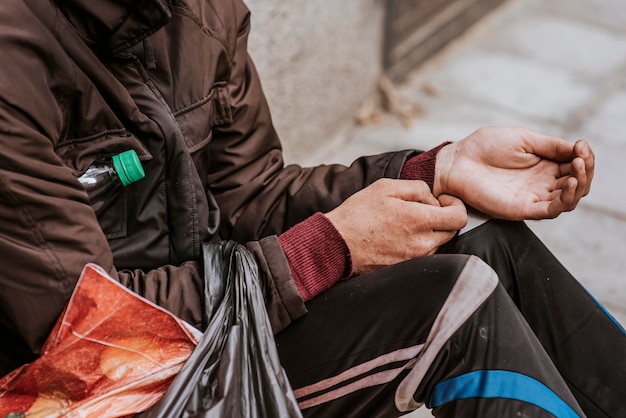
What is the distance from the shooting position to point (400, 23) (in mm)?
4242

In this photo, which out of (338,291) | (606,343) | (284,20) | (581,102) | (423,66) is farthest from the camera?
(423,66)

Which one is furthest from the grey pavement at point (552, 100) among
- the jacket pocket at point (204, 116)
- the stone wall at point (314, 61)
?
the jacket pocket at point (204, 116)

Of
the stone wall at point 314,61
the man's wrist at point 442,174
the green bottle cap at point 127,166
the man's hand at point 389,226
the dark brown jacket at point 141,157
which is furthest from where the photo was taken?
the stone wall at point 314,61

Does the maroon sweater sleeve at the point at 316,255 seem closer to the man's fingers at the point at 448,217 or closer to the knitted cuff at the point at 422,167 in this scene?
the man's fingers at the point at 448,217

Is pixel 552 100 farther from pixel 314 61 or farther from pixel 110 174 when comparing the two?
pixel 110 174

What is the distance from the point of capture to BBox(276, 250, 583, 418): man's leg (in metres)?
1.62

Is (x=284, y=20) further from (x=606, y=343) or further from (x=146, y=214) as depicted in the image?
(x=606, y=343)

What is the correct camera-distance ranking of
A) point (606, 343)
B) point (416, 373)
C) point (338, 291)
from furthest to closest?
Result: point (606, 343), point (338, 291), point (416, 373)

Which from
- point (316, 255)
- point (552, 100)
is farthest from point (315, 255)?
point (552, 100)

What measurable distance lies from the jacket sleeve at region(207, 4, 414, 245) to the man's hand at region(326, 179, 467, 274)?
8.4 inches

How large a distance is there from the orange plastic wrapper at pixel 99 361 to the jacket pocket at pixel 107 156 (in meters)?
0.24

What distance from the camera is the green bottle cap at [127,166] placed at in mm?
1667

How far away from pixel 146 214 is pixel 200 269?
17 cm

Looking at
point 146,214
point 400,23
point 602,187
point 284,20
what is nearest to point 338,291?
point 146,214
